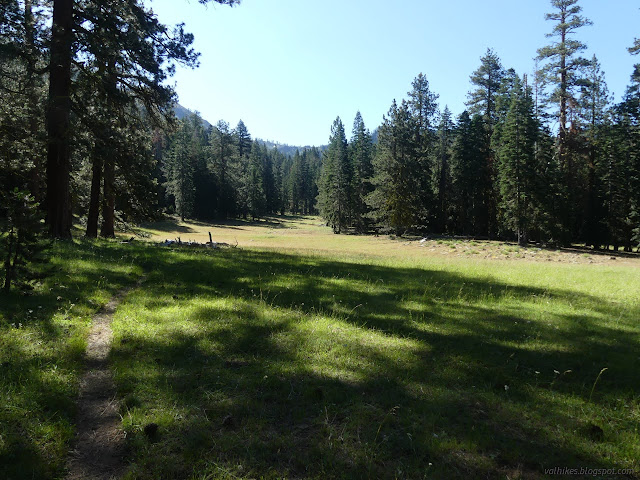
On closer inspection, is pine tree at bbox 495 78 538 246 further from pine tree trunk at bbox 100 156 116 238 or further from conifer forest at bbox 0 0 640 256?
pine tree trunk at bbox 100 156 116 238

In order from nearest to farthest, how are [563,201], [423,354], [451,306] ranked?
[423,354], [451,306], [563,201]

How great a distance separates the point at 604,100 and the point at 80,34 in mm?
57403

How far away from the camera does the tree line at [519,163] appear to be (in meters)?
38.2

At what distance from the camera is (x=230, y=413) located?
3.51 metres

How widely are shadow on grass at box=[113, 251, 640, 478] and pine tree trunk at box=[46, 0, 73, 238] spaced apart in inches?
299

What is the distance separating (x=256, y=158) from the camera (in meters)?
98.4

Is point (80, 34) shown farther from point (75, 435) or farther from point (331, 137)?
point (331, 137)

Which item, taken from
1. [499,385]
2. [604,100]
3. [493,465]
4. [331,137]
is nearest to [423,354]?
[499,385]

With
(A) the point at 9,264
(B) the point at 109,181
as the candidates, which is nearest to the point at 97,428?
(A) the point at 9,264

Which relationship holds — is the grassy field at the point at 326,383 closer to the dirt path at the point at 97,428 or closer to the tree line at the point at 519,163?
the dirt path at the point at 97,428

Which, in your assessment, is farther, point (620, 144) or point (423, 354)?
point (620, 144)

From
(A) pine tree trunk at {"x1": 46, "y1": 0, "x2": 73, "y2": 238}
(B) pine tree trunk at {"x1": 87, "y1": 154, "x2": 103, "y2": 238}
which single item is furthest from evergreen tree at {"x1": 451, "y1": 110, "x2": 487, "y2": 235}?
(A) pine tree trunk at {"x1": 46, "y1": 0, "x2": 73, "y2": 238}

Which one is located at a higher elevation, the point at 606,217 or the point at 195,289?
the point at 606,217

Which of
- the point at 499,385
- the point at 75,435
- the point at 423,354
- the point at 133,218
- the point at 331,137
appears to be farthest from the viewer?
the point at 331,137
